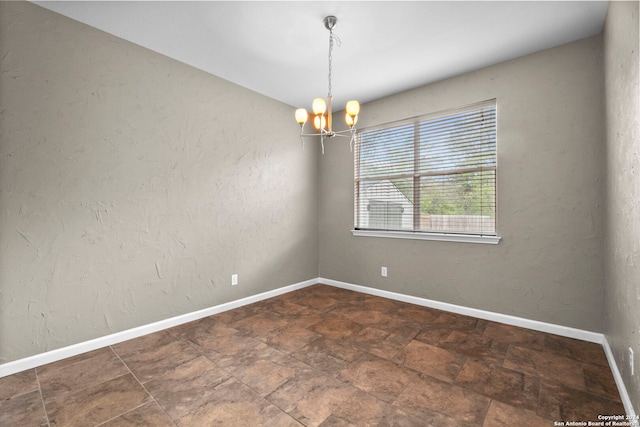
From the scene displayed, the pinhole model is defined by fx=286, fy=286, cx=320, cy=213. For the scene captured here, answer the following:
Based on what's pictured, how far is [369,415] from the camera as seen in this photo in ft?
5.30

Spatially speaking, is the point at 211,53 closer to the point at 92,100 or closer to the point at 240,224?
the point at 92,100

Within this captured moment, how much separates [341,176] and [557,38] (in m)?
2.69

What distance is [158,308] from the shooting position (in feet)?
9.16

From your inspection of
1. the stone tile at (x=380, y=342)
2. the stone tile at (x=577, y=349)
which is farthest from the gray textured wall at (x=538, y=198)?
the stone tile at (x=380, y=342)

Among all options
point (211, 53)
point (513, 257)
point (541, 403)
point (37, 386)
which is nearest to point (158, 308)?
point (37, 386)

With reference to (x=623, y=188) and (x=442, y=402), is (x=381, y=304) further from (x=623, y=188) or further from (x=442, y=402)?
(x=623, y=188)

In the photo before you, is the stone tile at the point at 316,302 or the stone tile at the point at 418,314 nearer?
the stone tile at the point at 418,314

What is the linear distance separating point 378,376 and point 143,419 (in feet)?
4.75

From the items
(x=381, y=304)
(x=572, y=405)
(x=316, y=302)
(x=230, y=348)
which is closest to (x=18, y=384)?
(x=230, y=348)

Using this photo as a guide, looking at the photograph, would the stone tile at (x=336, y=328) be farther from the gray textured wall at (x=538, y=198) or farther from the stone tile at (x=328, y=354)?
the gray textured wall at (x=538, y=198)

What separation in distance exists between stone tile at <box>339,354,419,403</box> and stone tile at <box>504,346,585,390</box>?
2.65ft

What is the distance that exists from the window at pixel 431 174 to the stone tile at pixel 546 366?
1.19m

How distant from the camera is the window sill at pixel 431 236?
3.01m

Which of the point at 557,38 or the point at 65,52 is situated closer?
Result: the point at 65,52
